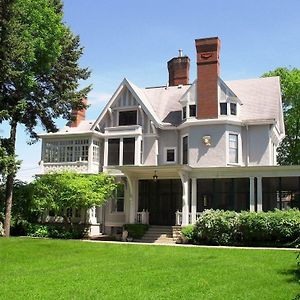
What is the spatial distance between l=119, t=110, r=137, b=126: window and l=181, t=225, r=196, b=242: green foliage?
9215mm

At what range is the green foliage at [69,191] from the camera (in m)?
26.7

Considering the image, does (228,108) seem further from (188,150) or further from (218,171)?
(218,171)

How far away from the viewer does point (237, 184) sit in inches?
1067

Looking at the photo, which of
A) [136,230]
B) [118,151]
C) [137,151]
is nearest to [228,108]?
[137,151]

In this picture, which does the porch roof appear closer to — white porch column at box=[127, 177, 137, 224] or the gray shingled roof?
white porch column at box=[127, 177, 137, 224]

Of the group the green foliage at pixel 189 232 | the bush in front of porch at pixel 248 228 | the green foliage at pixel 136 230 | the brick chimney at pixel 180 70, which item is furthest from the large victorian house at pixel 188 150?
the brick chimney at pixel 180 70

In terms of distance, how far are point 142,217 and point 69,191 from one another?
4.54 m

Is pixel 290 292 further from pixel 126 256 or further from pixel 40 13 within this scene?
pixel 40 13

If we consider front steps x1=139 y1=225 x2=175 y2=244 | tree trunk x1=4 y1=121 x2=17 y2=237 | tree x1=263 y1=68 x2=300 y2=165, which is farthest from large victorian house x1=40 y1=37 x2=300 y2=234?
tree x1=263 y1=68 x2=300 y2=165

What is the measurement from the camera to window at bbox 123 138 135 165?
98.6 feet

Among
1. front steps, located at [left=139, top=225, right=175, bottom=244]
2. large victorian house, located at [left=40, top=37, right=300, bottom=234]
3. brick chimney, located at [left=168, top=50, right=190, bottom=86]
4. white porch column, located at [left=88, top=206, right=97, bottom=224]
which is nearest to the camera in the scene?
front steps, located at [left=139, top=225, right=175, bottom=244]

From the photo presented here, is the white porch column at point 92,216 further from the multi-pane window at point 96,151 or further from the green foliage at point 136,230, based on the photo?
the green foliage at point 136,230

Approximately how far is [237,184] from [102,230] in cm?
914

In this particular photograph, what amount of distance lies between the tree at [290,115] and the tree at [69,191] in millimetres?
18878
